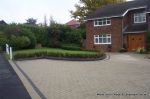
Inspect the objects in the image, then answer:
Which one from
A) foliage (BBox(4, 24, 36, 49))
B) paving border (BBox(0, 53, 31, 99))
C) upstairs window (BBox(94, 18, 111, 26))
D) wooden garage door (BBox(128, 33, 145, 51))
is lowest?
paving border (BBox(0, 53, 31, 99))

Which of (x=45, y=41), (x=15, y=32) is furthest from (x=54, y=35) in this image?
(x=15, y=32)

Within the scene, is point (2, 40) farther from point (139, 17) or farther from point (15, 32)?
point (139, 17)

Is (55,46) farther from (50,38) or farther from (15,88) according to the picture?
(15,88)

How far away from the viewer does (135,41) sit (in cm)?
4103

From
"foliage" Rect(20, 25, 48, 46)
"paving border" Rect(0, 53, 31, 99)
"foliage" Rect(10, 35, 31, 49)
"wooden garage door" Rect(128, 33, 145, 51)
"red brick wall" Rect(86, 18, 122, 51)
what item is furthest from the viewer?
"foliage" Rect(20, 25, 48, 46)

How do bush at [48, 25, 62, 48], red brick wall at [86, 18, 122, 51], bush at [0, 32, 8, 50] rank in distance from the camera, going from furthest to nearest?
bush at [48, 25, 62, 48] → red brick wall at [86, 18, 122, 51] → bush at [0, 32, 8, 50]

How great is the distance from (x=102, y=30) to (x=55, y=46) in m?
7.46

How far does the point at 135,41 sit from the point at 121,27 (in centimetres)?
264

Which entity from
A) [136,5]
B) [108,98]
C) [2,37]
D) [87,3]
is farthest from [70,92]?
[87,3]

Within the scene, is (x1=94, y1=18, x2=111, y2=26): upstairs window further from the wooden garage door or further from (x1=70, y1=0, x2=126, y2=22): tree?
(x1=70, y1=0, x2=126, y2=22): tree

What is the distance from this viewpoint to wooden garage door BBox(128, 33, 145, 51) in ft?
132

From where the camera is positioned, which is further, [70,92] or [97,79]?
[97,79]

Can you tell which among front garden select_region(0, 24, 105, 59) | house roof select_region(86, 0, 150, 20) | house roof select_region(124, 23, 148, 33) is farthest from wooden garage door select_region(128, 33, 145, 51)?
front garden select_region(0, 24, 105, 59)

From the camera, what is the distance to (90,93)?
463 inches
